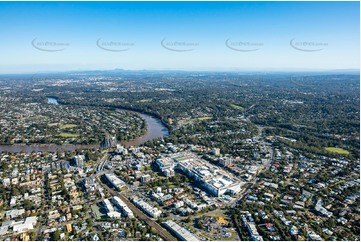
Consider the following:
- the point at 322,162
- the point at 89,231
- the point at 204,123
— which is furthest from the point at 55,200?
the point at 204,123

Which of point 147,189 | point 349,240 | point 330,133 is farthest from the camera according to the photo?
point 330,133

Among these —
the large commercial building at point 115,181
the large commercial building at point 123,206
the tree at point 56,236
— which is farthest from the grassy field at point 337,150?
the tree at point 56,236

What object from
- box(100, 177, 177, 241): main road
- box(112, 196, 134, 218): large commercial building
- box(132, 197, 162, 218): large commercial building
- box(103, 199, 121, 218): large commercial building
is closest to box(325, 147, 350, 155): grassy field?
box(132, 197, 162, 218): large commercial building

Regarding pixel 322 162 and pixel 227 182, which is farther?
pixel 322 162

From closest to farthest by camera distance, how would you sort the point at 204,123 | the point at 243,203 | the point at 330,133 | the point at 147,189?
the point at 243,203, the point at 147,189, the point at 330,133, the point at 204,123

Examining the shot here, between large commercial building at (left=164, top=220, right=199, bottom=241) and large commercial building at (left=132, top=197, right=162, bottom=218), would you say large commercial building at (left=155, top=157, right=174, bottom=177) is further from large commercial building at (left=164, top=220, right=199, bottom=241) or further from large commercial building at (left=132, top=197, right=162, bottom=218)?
large commercial building at (left=164, top=220, right=199, bottom=241)

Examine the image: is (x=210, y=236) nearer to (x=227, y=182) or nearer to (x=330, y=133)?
(x=227, y=182)

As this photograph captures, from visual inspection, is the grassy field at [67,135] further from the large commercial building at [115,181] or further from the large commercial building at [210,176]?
the large commercial building at [210,176]
